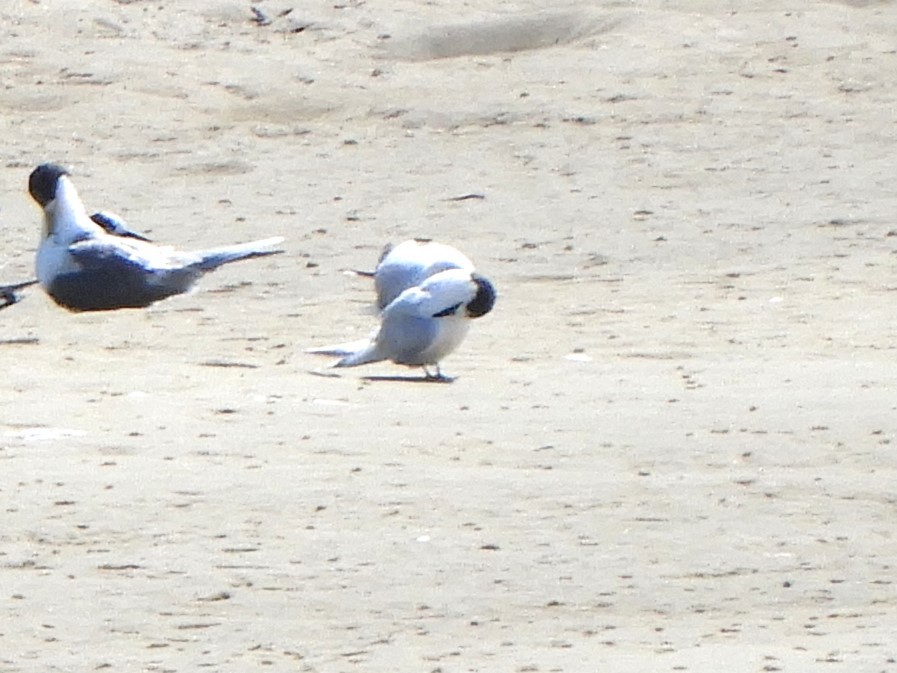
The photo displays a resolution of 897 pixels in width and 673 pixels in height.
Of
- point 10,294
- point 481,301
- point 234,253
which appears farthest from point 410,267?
point 10,294

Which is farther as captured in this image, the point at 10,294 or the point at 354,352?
the point at 10,294

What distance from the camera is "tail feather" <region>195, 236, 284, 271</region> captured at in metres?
9.83

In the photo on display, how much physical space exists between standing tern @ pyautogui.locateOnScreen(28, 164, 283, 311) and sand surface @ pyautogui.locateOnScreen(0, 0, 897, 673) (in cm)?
Answer: 11

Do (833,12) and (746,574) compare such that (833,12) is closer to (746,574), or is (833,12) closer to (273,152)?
(273,152)

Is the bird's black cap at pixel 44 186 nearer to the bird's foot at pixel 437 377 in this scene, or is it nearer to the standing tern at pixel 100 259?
the standing tern at pixel 100 259

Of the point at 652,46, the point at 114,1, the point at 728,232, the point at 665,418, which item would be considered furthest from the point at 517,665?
the point at 114,1

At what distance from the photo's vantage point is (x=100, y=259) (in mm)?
10031

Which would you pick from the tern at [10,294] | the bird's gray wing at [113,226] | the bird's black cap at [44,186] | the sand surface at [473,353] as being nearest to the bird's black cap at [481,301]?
the sand surface at [473,353]

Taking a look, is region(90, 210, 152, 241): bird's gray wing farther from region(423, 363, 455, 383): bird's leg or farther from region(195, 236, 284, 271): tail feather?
region(423, 363, 455, 383): bird's leg

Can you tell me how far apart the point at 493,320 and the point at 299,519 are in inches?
137

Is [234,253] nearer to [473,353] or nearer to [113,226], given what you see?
[113,226]

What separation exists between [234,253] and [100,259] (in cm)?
61

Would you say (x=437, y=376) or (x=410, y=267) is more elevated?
(x=410, y=267)

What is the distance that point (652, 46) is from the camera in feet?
44.8
